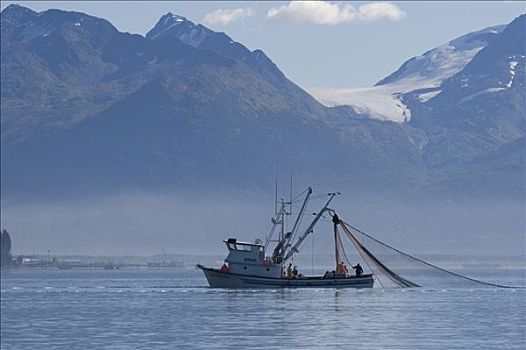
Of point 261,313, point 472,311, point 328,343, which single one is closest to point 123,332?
point 328,343

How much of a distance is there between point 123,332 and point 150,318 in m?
21.9

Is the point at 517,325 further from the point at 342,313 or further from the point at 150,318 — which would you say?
the point at 150,318

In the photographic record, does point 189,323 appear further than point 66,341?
Yes

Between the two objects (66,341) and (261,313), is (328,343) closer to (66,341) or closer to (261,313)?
(66,341)

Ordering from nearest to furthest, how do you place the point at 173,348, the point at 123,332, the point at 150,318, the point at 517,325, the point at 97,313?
the point at 173,348 → the point at 123,332 → the point at 517,325 → the point at 150,318 → the point at 97,313

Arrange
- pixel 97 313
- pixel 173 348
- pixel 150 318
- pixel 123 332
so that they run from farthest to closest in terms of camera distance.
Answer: pixel 97 313, pixel 150 318, pixel 123 332, pixel 173 348

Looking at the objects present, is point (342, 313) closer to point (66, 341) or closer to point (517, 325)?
point (517, 325)

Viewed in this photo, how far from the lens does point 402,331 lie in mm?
144750

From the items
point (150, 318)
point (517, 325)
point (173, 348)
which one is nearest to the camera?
point (173, 348)

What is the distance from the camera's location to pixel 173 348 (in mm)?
126250

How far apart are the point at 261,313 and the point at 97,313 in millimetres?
17755

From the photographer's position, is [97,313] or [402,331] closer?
[402,331]

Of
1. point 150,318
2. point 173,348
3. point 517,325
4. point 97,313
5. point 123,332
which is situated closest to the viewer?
point 173,348

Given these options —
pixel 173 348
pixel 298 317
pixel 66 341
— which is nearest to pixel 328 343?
pixel 173 348
